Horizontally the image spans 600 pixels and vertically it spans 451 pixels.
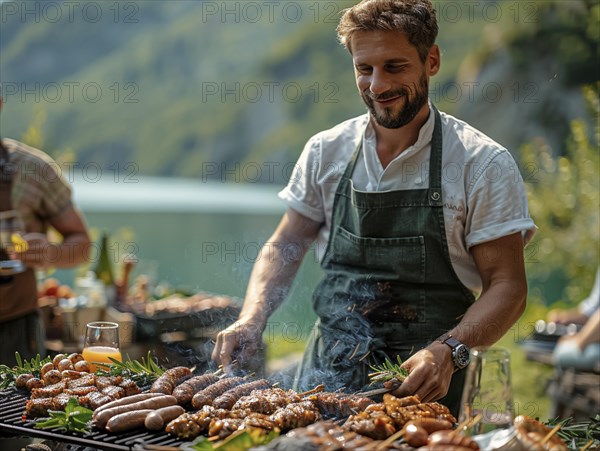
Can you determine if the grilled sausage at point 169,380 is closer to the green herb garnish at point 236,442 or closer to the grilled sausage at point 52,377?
the grilled sausage at point 52,377

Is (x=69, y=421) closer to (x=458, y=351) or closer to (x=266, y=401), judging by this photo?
(x=266, y=401)

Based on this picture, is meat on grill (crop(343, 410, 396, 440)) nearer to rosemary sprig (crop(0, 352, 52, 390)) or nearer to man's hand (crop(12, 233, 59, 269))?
rosemary sprig (crop(0, 352, 52, 390))

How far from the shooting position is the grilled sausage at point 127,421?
8.27ft

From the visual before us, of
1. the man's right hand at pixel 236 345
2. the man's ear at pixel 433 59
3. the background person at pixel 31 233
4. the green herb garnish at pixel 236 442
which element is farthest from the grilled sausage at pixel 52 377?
the man's ear at pixel 433 59

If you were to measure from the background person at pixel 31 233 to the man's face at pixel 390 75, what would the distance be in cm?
228

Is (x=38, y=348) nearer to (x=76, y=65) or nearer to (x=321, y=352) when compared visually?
(x=321, y=352)

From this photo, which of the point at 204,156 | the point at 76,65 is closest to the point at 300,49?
the point at 204,156

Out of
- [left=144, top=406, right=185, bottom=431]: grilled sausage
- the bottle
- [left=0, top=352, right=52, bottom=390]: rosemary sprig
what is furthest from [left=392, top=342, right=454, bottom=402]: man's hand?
the bottle

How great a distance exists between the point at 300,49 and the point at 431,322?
54.8 metres

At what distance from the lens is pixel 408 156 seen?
11.6 ft

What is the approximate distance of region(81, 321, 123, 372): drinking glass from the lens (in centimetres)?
335

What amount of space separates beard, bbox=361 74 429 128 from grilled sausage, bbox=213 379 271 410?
1243 millimetres

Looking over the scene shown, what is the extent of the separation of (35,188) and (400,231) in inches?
Result: 101

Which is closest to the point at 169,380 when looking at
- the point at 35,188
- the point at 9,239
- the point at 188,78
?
the point at 9,239
